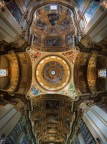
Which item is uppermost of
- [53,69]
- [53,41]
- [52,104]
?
[53,41]

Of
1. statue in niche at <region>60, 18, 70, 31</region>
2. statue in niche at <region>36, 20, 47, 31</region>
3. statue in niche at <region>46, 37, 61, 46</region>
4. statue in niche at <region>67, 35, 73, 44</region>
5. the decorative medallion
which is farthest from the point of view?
the decorative medallion

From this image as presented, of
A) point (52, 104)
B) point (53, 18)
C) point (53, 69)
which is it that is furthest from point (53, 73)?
point (53, 18)

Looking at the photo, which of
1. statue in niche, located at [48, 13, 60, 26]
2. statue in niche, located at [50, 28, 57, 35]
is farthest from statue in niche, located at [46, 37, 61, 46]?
statue in niche, located at [48, 13, 60, 26]

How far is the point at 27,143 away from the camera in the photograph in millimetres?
22422

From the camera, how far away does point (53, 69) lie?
25.8 metres

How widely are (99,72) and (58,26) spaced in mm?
9091

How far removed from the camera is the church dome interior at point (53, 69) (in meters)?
14.5

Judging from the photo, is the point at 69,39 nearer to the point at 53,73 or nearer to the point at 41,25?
the point at 41,25

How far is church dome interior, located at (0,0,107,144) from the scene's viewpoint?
14492mm

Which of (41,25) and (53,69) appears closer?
(41,25)

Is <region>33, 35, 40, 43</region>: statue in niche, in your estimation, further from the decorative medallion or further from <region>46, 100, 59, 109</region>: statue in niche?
<region>46, 100, 59, 109</region>: statue in niche

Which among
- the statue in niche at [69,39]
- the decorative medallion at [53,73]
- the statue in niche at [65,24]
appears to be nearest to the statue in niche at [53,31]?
the statue in niche at [65,24]

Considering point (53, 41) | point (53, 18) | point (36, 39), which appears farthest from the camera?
point (53, 41)

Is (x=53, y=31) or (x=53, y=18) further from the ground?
(x=53, y=18)
